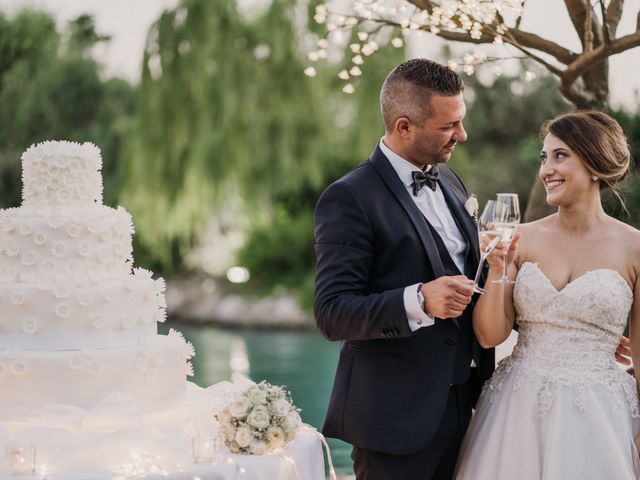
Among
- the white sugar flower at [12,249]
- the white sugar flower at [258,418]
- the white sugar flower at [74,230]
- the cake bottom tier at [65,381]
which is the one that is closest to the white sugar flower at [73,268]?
the white sugar flower at [74,230]

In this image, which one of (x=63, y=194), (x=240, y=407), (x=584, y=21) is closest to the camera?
(x=240, y=407)

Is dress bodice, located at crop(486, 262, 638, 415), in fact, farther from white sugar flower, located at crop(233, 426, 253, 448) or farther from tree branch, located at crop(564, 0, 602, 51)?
tree branch, located at crop(564, 0, 602, 51)

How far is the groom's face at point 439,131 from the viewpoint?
10.0 ft

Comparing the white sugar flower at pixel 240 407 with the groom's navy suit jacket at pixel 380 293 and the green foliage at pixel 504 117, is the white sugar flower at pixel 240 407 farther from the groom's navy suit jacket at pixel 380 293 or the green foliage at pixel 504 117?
the green foliage at pixel 504 117

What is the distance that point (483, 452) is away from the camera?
3227 mm

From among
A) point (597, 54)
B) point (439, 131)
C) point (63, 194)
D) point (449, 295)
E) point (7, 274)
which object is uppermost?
point (597, 54)

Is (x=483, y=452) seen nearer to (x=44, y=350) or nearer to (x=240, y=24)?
(x=44, y=350)

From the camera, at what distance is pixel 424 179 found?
10.5 feet

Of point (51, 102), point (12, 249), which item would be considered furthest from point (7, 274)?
point (51, 102)

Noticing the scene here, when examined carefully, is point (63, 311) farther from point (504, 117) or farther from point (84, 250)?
point (504, 117)

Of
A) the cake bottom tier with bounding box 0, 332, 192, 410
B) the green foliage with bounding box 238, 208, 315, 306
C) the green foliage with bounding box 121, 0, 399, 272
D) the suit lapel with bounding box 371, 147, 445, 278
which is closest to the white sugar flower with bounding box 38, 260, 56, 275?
the cake bottom tier with bounding box 0, 332, 192, 410

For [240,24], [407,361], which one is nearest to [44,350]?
[407,361]

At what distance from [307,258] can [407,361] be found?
15317mm

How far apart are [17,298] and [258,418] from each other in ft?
3.65
